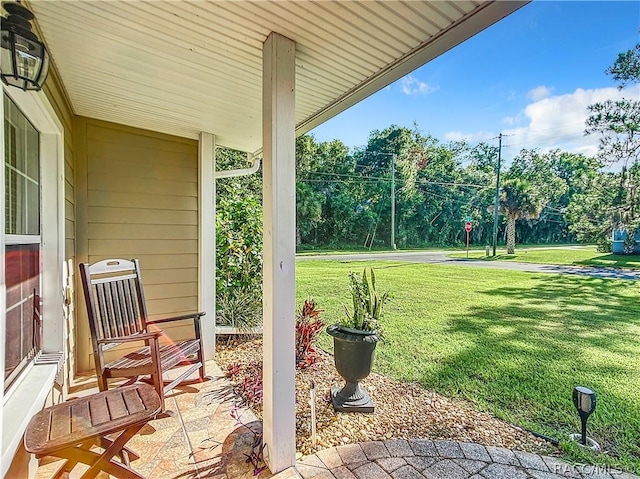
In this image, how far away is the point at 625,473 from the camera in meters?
1.73

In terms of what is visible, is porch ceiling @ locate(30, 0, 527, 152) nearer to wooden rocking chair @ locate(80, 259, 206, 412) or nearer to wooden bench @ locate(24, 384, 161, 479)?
wooden rocking chair @ locate(80, 259, 206, 412)

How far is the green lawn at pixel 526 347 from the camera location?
7.87ft

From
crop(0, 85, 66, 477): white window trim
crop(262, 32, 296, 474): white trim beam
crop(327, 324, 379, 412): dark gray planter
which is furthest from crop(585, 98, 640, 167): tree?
crop(0, 85, 66, 477): white window trim

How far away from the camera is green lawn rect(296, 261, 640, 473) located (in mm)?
2398

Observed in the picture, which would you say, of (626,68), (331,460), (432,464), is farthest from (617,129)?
(331,460)

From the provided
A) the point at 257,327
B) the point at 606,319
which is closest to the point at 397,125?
the point at 606,319

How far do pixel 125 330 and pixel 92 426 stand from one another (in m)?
1.21

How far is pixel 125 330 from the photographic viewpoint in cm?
240

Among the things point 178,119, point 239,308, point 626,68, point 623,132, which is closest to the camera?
point 178,119

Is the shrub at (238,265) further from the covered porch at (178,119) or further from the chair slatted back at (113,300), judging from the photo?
the chair slatted back at (113,300)

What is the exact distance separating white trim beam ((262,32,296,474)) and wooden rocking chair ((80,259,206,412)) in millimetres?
755

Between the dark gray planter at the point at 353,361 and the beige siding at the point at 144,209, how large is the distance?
5.81ft

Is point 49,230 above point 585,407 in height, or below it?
above

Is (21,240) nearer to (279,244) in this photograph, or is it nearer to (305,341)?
(279,244)
